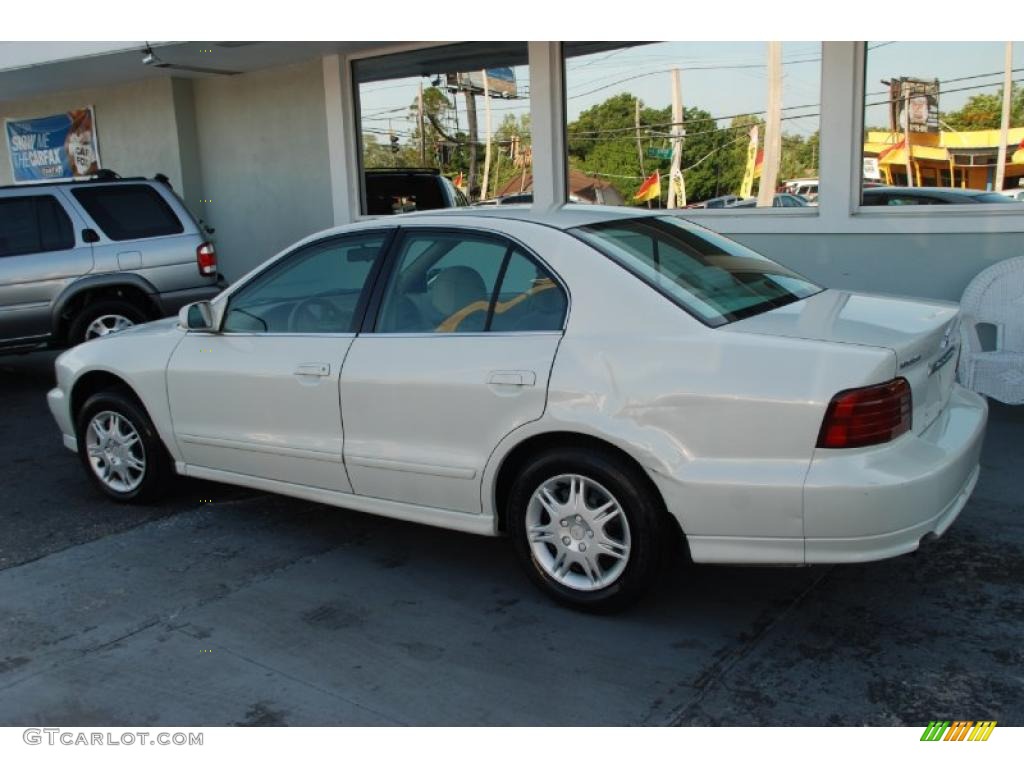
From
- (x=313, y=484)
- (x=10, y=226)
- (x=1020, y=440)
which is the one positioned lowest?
(x=1020, y=440)

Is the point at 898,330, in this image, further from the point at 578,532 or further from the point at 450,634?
the point at 450,634

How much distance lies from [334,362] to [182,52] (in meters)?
6.81

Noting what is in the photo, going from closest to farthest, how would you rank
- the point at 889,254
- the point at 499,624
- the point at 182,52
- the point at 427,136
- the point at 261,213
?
1. the point at 499,624
2. the point at 889,254
3. the point at 182,52
4. the point at 427,136
5. the point at 261,213

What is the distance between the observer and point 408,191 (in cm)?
1095

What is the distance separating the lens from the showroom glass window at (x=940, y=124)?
747 centimetres

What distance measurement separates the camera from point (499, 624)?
13.3 ft

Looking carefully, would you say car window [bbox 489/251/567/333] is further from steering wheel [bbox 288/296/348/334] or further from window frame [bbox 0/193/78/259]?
window frame [bbox 0/193/78/259]

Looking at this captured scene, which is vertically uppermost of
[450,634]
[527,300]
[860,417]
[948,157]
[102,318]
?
[948,157]

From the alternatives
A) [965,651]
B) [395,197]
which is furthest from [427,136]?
[965,651]

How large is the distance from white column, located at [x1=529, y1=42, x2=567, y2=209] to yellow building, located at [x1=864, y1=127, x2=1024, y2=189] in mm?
2794

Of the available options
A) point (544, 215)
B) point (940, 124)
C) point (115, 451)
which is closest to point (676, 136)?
point (940, 124)

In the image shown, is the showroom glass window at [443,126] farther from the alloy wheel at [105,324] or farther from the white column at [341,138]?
the alloy wheel at [105,324]

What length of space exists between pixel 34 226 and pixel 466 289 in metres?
6.06
